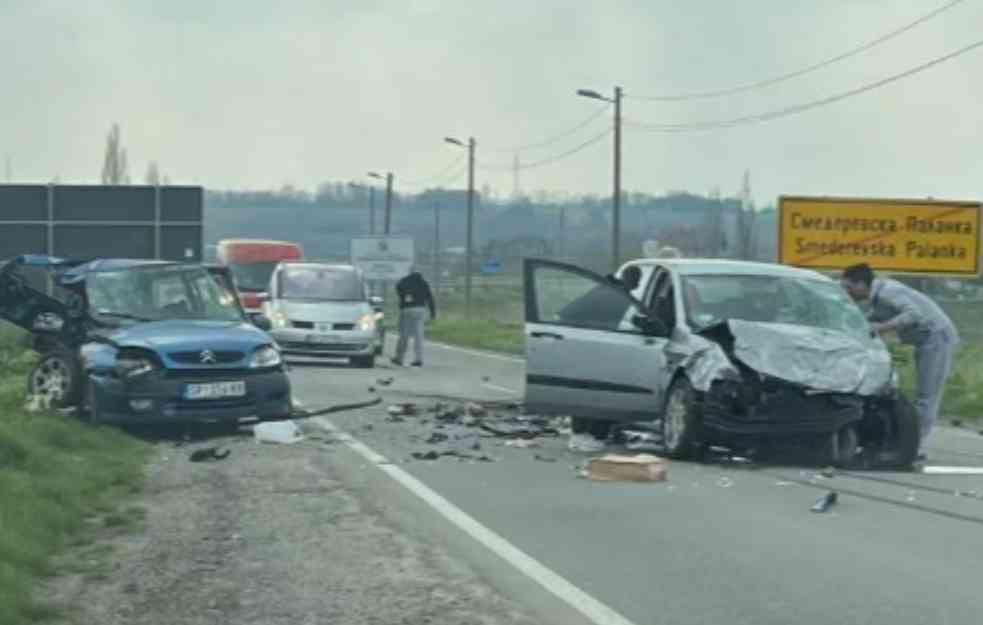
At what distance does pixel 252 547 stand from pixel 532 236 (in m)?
59.4

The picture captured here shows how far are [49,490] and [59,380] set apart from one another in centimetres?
561

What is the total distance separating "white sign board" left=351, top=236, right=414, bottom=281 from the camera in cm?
6519

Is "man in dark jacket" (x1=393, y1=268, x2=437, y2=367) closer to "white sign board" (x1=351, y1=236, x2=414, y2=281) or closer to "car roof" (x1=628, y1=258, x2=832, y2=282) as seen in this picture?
"car roof" (x1=628, y1=258, x2=832, y2=282)

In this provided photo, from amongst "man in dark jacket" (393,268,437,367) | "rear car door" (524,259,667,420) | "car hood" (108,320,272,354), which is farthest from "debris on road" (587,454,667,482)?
"man in dark jacket" (393,268,437,367)

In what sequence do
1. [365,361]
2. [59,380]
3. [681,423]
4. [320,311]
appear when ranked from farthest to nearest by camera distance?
[365,361] → [320,311] → [59,380] → [681,423]

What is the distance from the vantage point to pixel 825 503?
1211 centimetres

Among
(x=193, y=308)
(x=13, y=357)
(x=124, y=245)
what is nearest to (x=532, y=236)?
(x=124, y=245)

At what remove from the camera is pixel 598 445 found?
16625mm

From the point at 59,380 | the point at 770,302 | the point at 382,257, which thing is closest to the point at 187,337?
the point at 59,380

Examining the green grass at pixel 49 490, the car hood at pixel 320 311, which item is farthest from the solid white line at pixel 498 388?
the green grass at pixel 49 490

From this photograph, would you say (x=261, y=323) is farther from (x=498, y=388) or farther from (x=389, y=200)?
(x=389, y=200)

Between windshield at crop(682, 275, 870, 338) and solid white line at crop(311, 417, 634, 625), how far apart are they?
311cm

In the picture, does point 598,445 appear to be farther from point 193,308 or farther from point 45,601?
point 45,601

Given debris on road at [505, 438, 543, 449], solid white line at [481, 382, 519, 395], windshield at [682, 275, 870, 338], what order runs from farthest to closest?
1. solid white line at [481, 382, 519, 395]
2. debris on road at [505, 438, 543, 449]
3. windshield at [682, 275, 870, 338]
